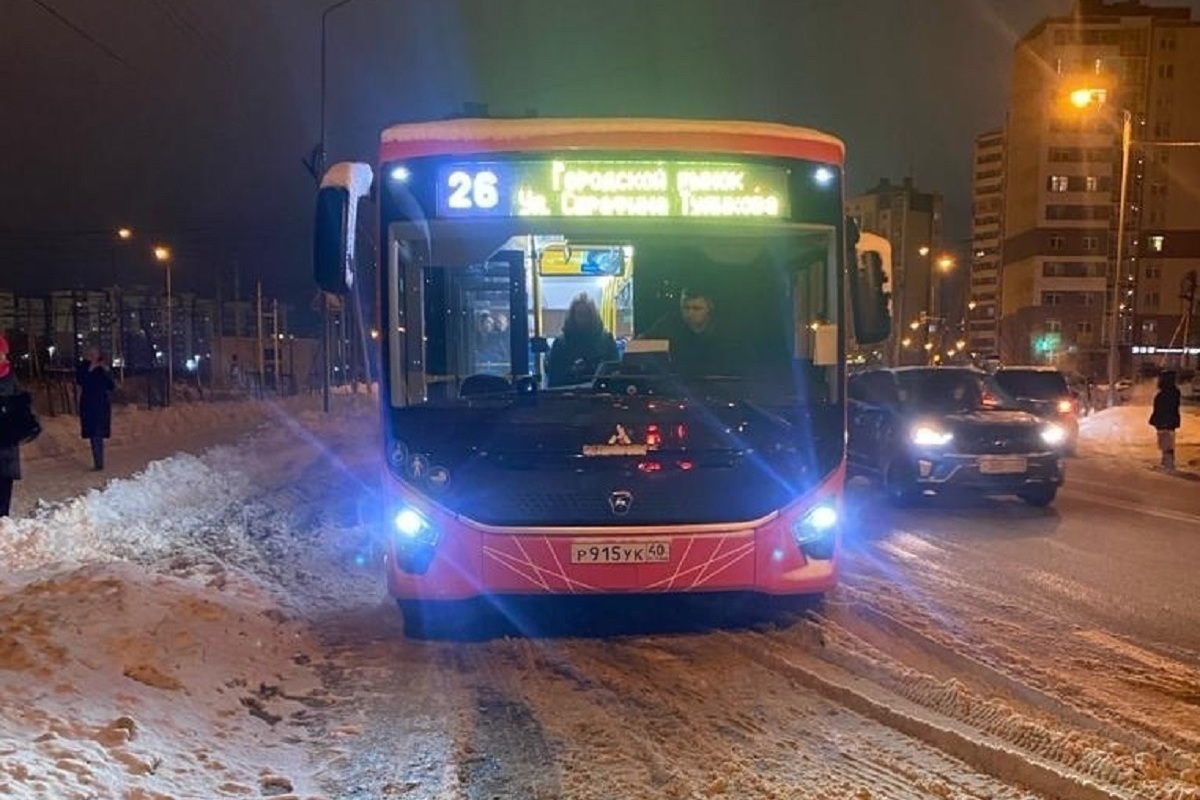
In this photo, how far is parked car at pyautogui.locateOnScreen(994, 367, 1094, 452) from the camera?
19.9 meters

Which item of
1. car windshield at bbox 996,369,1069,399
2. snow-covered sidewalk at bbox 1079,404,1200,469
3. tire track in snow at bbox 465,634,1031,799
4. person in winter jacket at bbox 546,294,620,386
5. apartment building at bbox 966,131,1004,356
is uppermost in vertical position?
apartment building at bbox 966,131,1004,356

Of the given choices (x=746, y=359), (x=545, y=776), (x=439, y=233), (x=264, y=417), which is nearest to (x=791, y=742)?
(x=545, y=776)

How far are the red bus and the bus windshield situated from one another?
1 cm

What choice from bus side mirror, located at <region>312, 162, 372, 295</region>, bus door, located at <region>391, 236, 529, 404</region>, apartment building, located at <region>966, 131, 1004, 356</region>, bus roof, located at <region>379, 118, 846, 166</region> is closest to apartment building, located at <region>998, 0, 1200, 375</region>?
apartment building, located at <region>966, 131, 1004, 356</region>

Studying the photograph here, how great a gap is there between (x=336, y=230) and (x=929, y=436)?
8.82 metres

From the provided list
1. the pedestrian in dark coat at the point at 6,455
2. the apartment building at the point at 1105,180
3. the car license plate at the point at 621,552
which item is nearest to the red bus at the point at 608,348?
the car license plate at the point at 621,552

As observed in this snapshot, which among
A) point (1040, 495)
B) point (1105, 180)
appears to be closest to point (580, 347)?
point (1040, 495)

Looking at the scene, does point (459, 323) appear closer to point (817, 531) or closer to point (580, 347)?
point (580, 347)

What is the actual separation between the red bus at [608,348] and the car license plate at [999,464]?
672 centimetres

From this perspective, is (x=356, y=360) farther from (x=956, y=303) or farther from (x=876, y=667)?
(x=956, y=303)

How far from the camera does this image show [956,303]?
12419cm

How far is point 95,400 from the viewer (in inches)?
634

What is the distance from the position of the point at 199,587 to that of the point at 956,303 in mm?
126529

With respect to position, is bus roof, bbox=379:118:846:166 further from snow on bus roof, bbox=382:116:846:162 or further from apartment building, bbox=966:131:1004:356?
apartment building, bbox=966:131:1004:356
